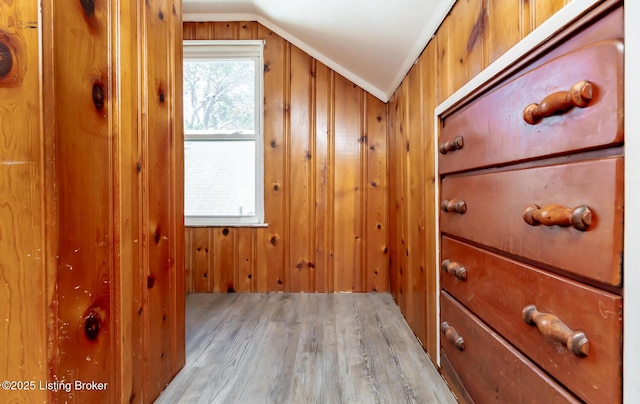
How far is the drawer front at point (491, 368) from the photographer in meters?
0.68

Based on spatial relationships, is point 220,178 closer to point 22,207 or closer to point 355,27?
point 355,27

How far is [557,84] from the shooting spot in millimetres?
617

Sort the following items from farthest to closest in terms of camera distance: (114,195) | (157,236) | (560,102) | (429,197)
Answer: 1. (429,197)
2. (157,236)
3. (114,195)
4. (560,102)

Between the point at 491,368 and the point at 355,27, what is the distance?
74.7 inches

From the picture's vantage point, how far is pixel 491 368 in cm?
86

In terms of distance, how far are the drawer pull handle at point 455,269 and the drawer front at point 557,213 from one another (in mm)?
148

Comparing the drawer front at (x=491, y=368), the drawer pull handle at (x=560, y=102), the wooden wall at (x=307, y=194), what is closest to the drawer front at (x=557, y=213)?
the drawer pull handle at (x=560, y=102)

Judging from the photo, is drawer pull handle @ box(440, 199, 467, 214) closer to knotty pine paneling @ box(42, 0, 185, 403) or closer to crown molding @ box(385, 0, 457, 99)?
crown molding @ box(385, 0, 457, 99)

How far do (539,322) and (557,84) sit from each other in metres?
0.52

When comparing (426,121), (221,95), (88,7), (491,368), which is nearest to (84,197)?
(88,7)

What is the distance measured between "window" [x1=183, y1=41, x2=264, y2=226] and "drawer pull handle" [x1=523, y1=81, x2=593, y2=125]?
2.07 m

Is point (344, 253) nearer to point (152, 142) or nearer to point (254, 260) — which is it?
point (254, 260)

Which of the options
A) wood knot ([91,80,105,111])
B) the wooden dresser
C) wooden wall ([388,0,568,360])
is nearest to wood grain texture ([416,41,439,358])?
wooden wall ([388,0,568,360])

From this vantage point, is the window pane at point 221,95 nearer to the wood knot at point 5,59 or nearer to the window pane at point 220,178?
the window pane at point 220,178
